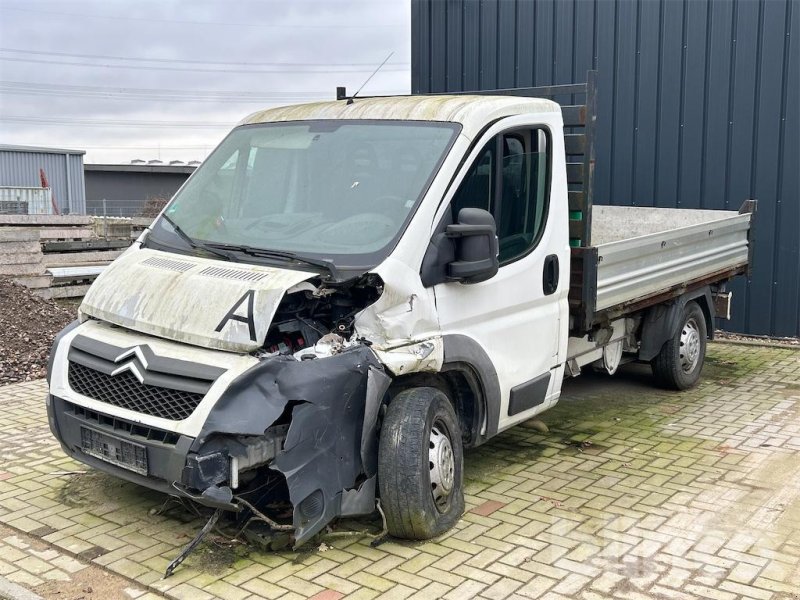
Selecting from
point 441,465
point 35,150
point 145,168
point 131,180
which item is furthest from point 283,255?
point 131,180

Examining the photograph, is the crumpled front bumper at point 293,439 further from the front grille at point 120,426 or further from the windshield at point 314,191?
the windshield at point 314,191

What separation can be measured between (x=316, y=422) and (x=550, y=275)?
85.7 inches

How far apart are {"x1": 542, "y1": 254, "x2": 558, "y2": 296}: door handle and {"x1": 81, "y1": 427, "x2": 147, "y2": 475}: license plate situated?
2734mm

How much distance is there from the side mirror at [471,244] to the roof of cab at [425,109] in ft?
1.97

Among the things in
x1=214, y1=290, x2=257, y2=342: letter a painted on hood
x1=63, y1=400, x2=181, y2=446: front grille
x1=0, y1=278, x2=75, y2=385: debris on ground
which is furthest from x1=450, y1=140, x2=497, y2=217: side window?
x1=0, y1=278, x2=75, y2=385: debris on ground

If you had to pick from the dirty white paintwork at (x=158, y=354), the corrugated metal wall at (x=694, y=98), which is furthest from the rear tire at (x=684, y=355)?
the dirty white paintwork at (x=158, y=354)

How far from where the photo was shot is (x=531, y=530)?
16.1 feet

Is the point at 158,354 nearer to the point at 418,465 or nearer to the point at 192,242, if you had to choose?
the point at 192,242

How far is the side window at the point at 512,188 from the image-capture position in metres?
5.13

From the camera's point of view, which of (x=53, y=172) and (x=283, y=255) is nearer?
(x=283, y=255)

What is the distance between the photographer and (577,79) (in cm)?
1140

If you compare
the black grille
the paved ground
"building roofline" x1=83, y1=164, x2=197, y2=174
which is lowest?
the paved ground

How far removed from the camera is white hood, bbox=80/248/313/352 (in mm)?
4215

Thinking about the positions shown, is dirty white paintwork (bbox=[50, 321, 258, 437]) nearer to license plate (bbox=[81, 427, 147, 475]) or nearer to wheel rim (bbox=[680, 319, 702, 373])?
license plate (bbox=[81, 427, 147, 475])
